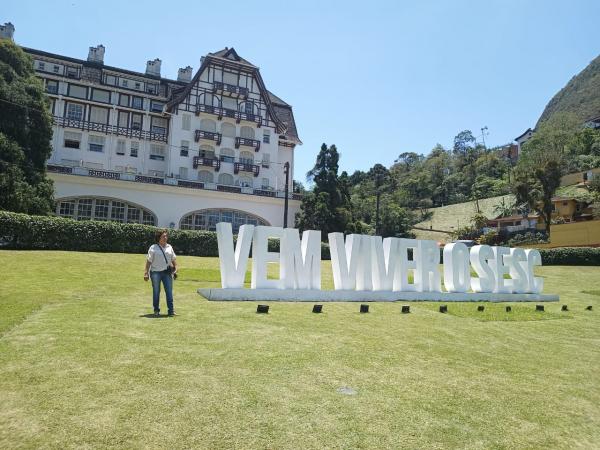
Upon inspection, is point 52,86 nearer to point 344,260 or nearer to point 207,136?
point 207,136

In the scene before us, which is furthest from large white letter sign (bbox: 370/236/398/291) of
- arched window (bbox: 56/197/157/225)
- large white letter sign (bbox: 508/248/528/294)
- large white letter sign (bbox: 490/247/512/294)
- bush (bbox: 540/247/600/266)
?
arched window (bbox: 56/197/157/225)

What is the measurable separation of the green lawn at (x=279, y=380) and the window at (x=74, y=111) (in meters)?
35.4

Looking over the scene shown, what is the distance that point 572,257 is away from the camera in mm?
30203

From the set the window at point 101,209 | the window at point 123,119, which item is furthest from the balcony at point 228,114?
the window at point 101,209

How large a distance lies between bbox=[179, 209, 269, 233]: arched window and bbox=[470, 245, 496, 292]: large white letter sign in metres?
22.0

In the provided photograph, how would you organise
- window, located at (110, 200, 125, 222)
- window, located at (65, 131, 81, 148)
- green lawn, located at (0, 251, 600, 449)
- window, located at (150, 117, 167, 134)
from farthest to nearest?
window, located at (150, 117, 167, 134) < window, located at (65, 131, 81, 148) < window, located at (110, 200, 125, 222) < green lawn, located at (0, 251, 600, 449)

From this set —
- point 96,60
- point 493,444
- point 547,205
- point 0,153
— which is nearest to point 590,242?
point 547,205

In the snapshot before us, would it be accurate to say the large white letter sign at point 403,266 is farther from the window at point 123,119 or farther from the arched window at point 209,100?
the window at point 123,119

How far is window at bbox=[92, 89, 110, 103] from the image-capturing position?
133 ft

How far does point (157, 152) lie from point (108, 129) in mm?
4680

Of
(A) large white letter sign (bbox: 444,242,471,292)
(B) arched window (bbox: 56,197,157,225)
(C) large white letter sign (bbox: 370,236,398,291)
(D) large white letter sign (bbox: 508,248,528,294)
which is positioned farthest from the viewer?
(B) arched window (bbox: 56,197,157,225)

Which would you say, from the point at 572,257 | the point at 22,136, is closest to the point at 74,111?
the point at 22,136

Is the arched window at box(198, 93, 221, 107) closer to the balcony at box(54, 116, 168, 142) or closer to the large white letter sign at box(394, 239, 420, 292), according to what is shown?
the balcony at box(54, 116, 168, 142)

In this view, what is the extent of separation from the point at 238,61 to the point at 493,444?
42.7 m
